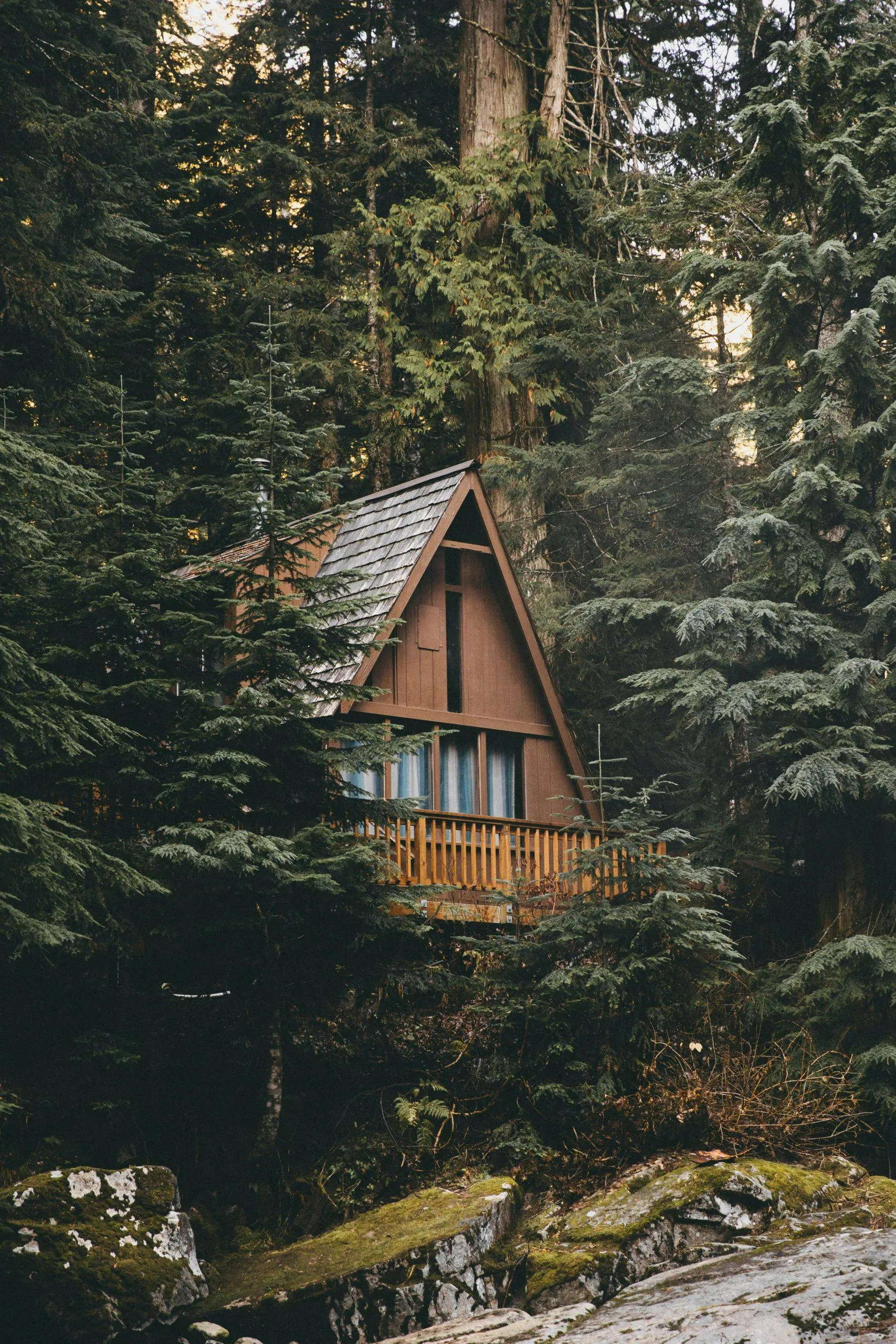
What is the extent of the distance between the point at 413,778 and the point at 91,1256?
873 centimetres

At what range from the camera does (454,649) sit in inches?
778

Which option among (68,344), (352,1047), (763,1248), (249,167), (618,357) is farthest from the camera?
(249,167)

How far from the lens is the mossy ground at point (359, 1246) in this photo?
11.2m

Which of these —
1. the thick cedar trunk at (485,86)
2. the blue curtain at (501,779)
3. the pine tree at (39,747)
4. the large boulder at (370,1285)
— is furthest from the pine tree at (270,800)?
the thick cedar trunk at (485,86)

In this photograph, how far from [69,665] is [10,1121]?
162 inches

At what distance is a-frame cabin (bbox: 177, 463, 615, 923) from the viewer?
58.1ft

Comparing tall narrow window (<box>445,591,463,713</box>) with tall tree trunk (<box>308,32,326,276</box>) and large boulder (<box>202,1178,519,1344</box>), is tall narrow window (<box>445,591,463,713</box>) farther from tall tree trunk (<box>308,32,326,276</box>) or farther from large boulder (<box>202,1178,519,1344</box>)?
tall tree trunk (<box>308,32,326,276</box>)

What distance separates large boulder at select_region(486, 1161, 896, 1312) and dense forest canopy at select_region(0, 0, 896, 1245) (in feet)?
3.08

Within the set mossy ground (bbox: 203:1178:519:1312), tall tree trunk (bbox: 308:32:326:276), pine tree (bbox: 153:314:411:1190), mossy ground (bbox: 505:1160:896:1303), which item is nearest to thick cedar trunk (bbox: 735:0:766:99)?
tall tree trunk (bbox: 308:32:326:276)

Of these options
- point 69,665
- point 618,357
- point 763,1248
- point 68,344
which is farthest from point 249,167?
point 763,1248

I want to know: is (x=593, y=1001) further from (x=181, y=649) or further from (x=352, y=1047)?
(x=181, y=649)

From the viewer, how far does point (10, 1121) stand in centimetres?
1288

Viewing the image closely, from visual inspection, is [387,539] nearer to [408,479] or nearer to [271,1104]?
[271,1104]

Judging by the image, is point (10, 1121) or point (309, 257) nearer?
point (10, 1121)
